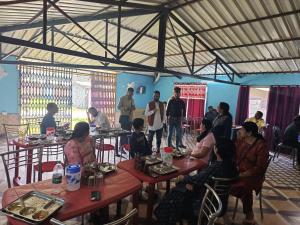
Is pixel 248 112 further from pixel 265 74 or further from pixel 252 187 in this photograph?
pixel 252 187

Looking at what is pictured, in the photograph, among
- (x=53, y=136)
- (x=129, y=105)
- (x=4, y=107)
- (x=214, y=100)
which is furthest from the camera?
(x=214, y=100)

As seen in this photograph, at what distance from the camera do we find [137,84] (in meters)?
9.33

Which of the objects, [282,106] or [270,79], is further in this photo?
[270,79]

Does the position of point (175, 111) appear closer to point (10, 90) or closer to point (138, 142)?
point (138, 142)

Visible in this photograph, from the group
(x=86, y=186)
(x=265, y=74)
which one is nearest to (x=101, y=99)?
(x=265, y=74)

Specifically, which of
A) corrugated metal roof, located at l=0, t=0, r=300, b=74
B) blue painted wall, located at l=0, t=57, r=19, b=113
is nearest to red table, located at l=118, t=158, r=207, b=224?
corrugated metal roof, located at l=0, t=0, r=300, b=74

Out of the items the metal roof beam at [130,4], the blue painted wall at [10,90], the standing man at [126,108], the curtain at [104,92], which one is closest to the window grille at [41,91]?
the blue painted wall at [10,90]

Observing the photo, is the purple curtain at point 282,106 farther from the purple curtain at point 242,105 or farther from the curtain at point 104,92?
the curtain at point 104,92

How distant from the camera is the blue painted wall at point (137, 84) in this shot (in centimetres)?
874

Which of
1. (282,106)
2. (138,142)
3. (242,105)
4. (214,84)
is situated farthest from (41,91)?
(282,106)

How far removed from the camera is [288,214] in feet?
9.41

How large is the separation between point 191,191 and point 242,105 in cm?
586

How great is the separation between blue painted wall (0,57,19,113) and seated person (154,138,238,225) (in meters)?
6.10

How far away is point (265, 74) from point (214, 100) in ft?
6.21
